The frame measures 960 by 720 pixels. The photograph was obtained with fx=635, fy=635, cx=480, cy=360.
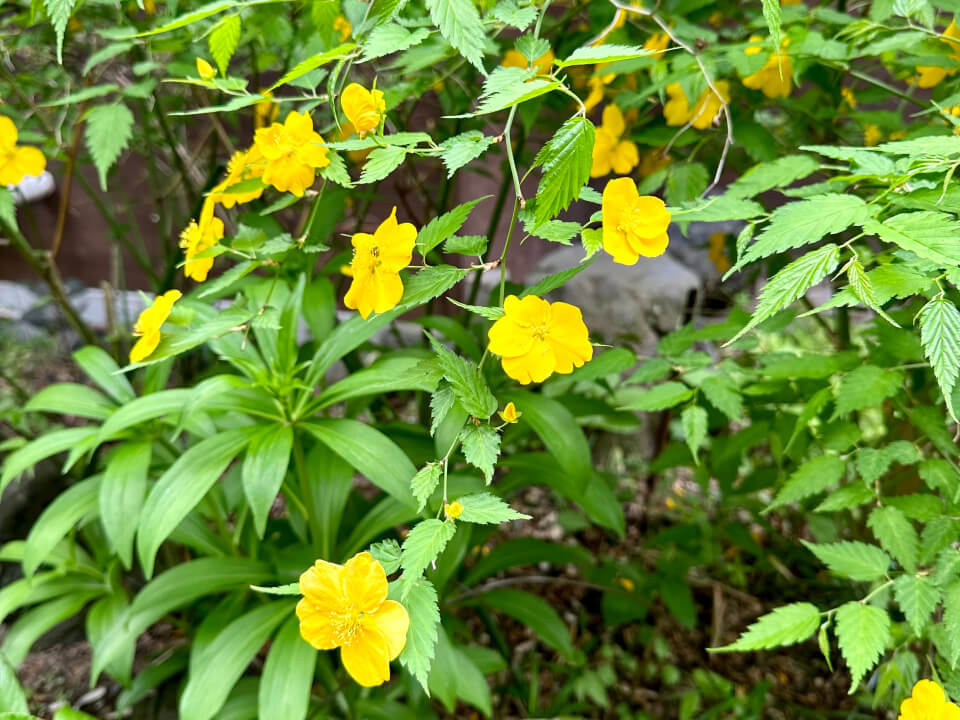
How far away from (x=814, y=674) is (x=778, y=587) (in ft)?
0.80

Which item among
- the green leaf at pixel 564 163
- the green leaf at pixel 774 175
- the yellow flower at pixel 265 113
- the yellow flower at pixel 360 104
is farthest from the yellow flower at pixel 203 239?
the green leaf at pixel 774 175

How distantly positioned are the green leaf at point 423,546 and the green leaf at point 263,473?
15.5 inches

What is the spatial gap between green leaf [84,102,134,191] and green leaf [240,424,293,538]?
0.55 meters

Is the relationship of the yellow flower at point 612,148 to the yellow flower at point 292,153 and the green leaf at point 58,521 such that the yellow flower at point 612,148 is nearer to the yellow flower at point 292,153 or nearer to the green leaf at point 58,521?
the yellow flower at point 292,153

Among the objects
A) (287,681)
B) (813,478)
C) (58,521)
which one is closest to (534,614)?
(287,681)

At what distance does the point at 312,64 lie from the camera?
615 mm

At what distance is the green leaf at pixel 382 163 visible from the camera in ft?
1.97

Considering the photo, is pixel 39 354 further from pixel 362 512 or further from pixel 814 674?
pixel 814 674

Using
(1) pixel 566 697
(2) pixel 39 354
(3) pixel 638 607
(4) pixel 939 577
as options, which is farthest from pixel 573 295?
(2) pixel 39 354

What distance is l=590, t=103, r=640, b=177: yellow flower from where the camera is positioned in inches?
44.6

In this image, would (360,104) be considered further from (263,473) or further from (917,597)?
(917,597)

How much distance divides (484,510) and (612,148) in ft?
2.72

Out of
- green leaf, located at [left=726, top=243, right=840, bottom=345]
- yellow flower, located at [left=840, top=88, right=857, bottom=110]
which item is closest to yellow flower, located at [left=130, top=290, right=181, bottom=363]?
green leaf, located at [left=726, top=243, right=840, bottom=345]

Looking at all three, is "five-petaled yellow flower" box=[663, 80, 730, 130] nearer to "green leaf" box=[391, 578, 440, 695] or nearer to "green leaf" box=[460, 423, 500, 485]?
"green leaf" box=[460, 423, 500, 485]
